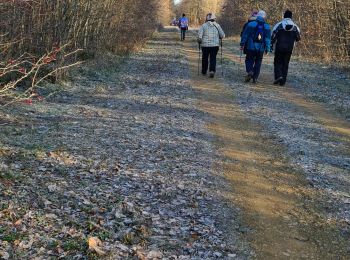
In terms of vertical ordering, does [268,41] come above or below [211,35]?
below

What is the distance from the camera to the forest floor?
4.68 m

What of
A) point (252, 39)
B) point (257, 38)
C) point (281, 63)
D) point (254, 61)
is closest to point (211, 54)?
point (254, 61)

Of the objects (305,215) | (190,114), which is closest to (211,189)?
(305,215)

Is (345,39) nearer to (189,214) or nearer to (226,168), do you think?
(226,168)

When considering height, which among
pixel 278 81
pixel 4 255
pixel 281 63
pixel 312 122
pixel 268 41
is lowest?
pixel 4 255

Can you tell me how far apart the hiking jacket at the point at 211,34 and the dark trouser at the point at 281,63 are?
7.69ft

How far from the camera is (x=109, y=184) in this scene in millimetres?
6133

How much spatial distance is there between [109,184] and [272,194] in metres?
2.30

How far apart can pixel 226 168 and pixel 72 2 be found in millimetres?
9662

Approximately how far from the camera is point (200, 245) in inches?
184

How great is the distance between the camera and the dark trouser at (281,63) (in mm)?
14203

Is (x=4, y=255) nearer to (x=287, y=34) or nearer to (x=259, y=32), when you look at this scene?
(x=259, y=32)

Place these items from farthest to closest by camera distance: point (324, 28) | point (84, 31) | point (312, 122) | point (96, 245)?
point (324, 28), point (84, 31), point (312, 122), point (96, 245)

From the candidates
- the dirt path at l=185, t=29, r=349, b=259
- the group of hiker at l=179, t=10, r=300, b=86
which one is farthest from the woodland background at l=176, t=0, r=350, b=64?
the dirt path at l=185, t=29, r=349, b=259
